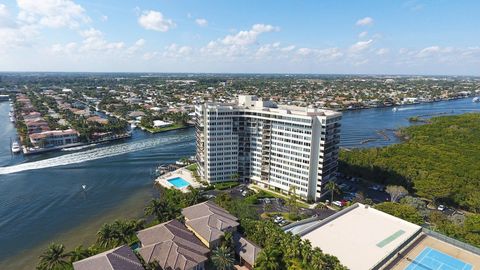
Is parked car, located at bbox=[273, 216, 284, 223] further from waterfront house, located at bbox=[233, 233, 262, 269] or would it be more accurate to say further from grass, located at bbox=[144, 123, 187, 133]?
grass, located at bbox=[144, 123, 187, 133]

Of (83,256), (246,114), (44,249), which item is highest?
(246,114)

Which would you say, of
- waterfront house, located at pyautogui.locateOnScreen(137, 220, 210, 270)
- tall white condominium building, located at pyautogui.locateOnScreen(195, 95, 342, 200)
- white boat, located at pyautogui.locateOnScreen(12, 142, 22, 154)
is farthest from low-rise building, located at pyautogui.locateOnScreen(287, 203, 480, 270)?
white boat, located at pyautogui.locateOnScreen(12, 142, 22, 154)

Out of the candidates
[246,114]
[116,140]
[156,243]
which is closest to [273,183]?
[246,114]

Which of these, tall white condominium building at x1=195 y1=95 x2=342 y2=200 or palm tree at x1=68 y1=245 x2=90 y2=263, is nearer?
palm tree at x1=68 y1=245 x2=90 y2=263

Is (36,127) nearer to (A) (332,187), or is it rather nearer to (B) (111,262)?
(B) (111,262)

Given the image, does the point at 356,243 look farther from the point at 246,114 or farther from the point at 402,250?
the point at 246,114
